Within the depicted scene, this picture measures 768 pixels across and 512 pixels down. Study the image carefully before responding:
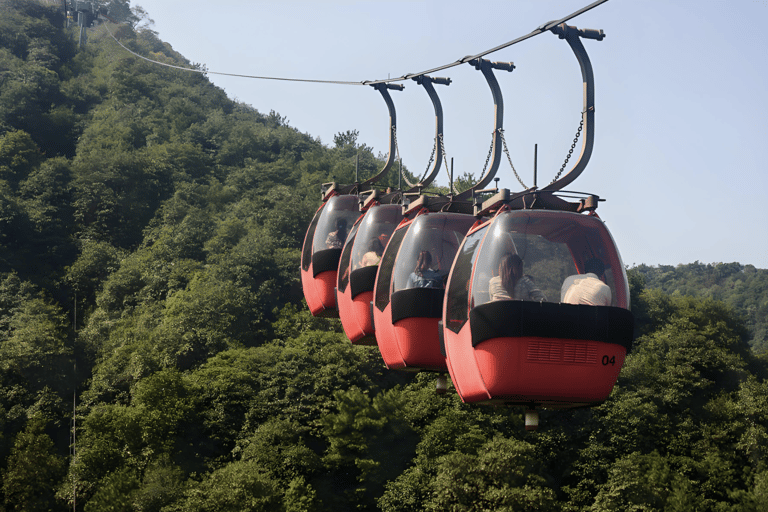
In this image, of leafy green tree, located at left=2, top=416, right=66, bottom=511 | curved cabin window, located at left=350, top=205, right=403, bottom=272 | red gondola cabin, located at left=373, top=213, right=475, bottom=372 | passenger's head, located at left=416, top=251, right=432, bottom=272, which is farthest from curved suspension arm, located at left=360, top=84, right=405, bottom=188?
leafy green tree, located at left=2, top=416, right=66, bottom=511

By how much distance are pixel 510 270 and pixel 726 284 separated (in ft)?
342

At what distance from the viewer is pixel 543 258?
24.6ft

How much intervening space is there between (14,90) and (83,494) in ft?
175

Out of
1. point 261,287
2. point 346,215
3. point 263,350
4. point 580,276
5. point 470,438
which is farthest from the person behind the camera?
point 261,287

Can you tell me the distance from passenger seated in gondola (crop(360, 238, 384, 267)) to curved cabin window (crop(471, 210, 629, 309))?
4715 millimetres

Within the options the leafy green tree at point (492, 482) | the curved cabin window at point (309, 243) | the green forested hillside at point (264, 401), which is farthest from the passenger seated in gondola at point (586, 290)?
the green forested hillside at point (264, 401)

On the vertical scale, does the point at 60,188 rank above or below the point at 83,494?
above

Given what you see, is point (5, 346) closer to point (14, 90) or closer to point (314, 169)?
point (314, 169)

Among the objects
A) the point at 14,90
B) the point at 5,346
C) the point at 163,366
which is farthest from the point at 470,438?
the point at 14,90

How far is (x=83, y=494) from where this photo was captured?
44094mm

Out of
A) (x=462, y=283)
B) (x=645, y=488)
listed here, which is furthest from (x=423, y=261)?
(x=645, y=488)

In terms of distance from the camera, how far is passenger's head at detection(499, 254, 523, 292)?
7.43 metres

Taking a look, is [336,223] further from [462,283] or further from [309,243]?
[462,283]

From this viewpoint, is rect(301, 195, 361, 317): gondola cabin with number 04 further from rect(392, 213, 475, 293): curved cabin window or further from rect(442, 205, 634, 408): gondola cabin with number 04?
rect(442, 205, 634, 408): gondola cabin with number 04
